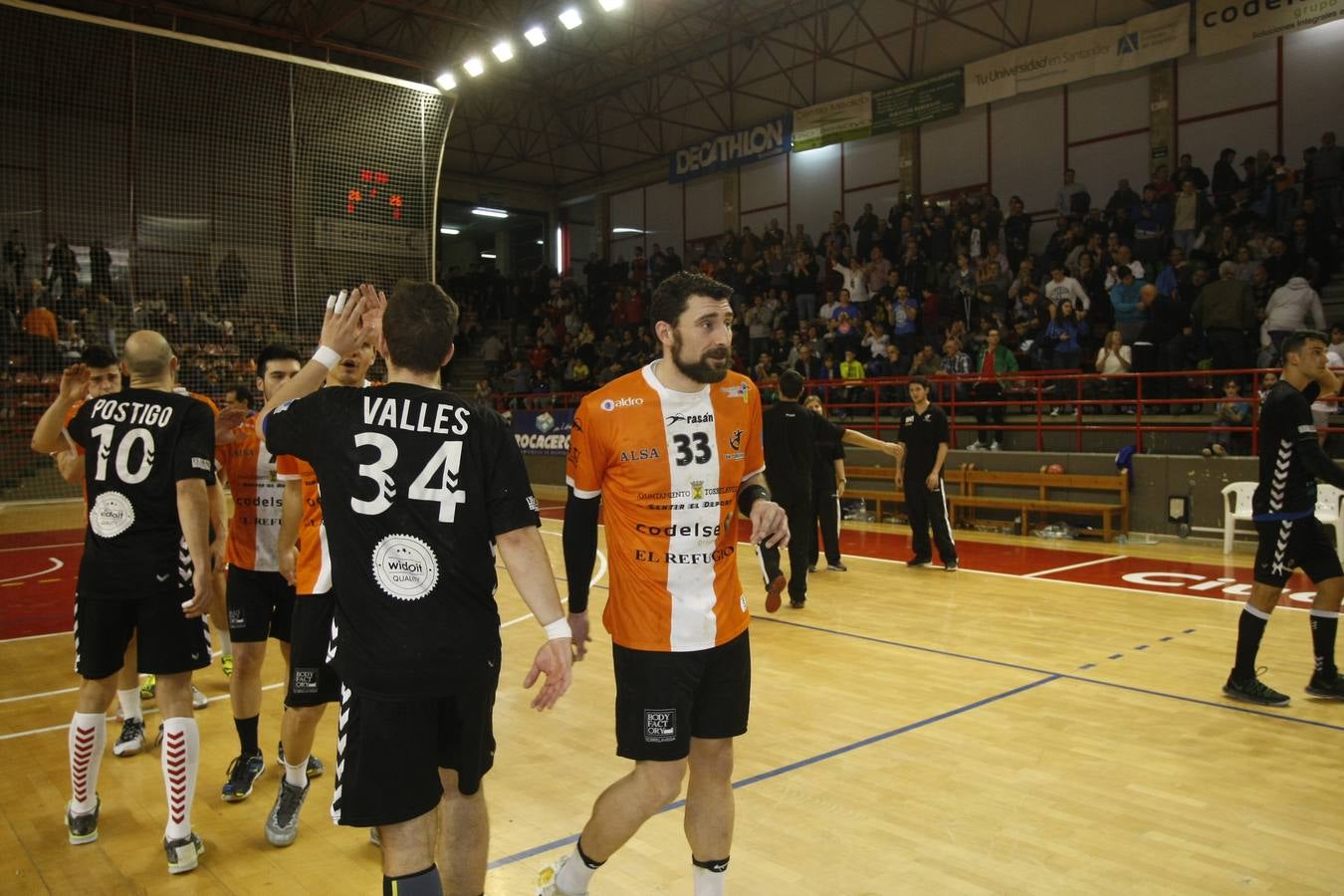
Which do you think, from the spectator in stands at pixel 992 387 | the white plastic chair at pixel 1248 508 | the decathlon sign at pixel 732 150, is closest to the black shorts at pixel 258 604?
the white plastic chair at pixel 1248 508

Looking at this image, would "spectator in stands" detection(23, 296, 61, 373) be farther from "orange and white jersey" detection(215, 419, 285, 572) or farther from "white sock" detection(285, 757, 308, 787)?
"white sock" detection(285, 757, 308, 787)

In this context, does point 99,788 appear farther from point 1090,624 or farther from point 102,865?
point 1090,624

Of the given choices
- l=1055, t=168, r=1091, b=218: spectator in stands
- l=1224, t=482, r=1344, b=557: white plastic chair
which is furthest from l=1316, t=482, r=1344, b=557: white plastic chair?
l=1055, t=168, r=1091, b=218: spectator in stands

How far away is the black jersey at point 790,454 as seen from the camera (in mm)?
8836

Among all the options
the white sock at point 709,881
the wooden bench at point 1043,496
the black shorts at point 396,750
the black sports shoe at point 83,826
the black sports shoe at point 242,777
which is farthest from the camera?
the wooden bench at point 1043,496

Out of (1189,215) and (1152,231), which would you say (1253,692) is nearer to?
(1152,231)

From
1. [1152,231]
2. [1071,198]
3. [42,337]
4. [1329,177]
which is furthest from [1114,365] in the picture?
[42,337]

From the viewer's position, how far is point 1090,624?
800 centimetres

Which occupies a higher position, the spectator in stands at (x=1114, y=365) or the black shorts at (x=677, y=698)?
the spectator in stands at (x=1114, y=365)

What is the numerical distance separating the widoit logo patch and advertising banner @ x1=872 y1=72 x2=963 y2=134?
786 inches

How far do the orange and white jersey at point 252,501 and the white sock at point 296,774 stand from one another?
102 cm

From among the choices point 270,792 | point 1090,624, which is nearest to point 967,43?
point 1090,624

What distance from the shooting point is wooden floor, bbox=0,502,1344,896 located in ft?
12.2

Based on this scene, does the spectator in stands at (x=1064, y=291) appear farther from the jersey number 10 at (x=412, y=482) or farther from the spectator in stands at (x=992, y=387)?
the jersey number 10 at (x=412, y=482)
